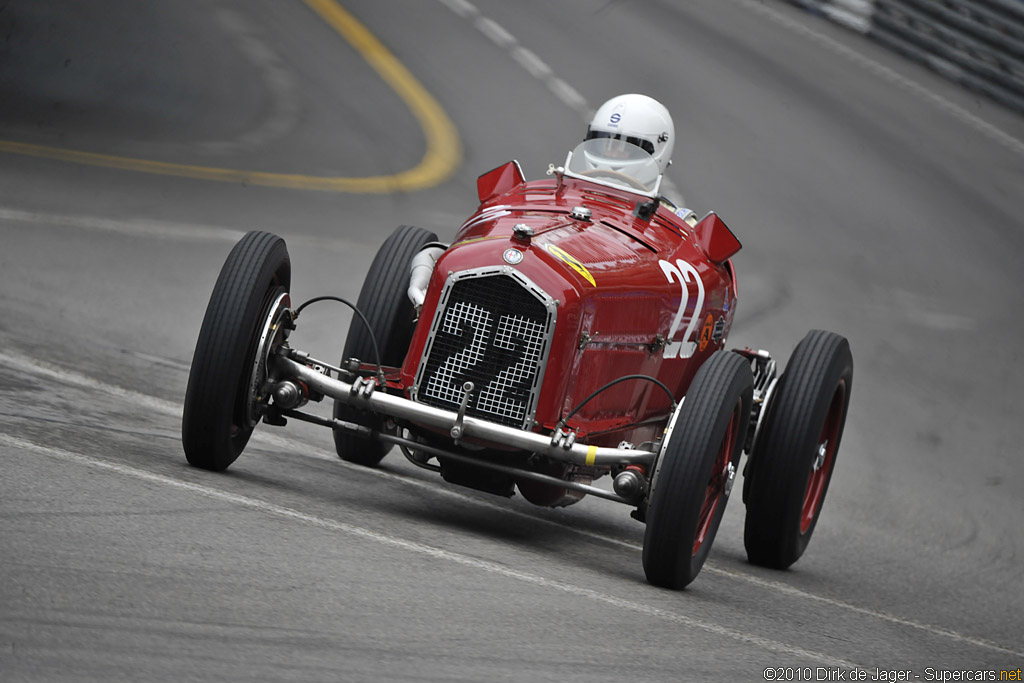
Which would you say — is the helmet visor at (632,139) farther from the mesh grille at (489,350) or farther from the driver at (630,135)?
the mesh grille at (489,350)

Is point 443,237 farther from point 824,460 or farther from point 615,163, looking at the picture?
point 824,460

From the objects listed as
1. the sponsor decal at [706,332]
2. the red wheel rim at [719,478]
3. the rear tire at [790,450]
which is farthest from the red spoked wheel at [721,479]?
the sponsor decal at [706,332]

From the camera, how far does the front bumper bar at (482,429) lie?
18.8 feet

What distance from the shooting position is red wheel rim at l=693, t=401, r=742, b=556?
20.7 feet

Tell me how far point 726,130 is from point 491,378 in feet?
49.7

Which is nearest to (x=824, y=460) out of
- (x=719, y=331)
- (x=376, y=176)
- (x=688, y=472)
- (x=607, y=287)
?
(x=719, y=331)

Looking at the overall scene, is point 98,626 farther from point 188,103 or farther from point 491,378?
point 188,103

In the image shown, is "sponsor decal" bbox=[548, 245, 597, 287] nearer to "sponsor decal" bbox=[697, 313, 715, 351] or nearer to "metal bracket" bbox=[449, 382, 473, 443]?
"metal bracket" bbox=[449, 382, 473, 443]

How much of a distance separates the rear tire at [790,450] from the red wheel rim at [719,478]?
81 centimetres

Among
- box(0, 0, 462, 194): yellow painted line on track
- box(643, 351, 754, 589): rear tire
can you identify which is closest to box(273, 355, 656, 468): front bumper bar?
box(643, 351, 754, 589): rear tire

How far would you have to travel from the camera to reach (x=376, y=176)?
16281mm

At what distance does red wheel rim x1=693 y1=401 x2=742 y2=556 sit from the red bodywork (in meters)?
0.47

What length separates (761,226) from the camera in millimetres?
16719

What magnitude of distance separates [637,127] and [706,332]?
1.44 meters
